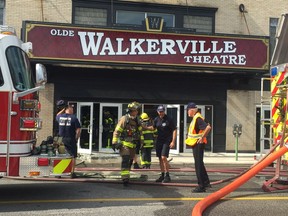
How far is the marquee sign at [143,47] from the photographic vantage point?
1518 cm

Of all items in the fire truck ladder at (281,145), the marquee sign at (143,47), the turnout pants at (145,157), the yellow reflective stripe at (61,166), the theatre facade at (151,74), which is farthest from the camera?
the theatre facade at (151,74)

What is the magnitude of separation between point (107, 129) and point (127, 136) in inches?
350

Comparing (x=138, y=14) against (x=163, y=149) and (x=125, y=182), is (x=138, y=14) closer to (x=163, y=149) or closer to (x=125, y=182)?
(x=163, y=149)

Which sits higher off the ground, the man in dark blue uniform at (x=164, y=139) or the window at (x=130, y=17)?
the window at (x=130, y=17)

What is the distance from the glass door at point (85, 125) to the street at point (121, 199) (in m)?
7.92

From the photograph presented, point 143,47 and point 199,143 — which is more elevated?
point 143,47

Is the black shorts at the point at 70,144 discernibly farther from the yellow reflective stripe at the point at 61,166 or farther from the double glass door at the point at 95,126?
the double glass door at the point at 95,126

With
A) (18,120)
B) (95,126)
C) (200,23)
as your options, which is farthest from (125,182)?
(200,23)

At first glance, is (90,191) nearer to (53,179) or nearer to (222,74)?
(53,179)

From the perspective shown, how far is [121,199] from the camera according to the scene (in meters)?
7.03

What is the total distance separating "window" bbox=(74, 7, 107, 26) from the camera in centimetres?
1738

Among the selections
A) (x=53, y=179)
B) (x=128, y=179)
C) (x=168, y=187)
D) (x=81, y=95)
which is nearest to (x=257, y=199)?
(x=168, y=187)

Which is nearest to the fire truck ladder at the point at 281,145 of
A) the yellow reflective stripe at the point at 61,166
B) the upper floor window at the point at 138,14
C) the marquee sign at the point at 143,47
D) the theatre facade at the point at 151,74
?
the yellow reflective stripe at the point at 61,166

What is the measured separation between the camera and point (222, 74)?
18.0 meters
